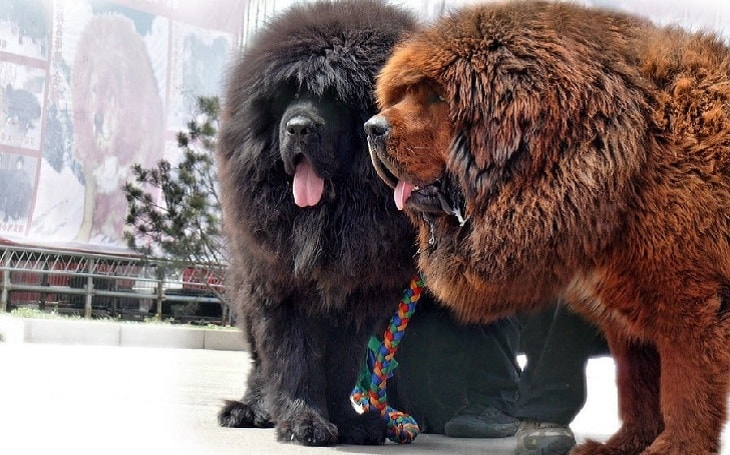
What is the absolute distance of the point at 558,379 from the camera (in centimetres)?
254

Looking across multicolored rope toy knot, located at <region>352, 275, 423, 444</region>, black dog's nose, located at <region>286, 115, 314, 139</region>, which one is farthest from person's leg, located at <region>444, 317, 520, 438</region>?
black dog's nose, located at <region>286, 115, 314, 139</region>

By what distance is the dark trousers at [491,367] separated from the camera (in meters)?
2.55

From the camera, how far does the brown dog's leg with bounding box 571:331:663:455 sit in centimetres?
222

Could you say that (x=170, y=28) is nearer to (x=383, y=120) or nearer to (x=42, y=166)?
(x=42, y=166)

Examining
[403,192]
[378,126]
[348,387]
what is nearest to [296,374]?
[348,387]

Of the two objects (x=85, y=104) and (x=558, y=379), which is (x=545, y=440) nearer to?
(x=558, y=379)

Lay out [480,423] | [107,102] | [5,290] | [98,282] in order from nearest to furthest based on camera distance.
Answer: [480,423] → [5,290] → [98,282] → [107,102]

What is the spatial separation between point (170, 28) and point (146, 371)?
6.54m

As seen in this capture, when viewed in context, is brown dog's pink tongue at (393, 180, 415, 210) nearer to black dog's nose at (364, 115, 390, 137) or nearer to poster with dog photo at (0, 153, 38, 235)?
black dog's nose at (364, 115, 390, 137)

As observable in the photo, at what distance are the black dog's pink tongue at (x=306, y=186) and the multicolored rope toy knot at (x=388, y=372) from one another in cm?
39

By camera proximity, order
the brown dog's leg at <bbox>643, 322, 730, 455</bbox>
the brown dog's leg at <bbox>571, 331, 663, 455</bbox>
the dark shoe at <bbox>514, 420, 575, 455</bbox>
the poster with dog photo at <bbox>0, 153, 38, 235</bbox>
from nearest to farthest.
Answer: the brown dog's leg at <bbox>643, 322, 730, 455</bbox> → the brown dog's leg at <bbox>571, 331, 663, 455</bbox> → the dark shoe at <bbox>514, 420, 575, 455</bbox> → the poster with dog photo at <bbox>0, 153, 38, 235</bbox>

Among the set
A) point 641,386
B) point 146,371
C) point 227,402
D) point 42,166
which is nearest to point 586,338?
point 641,386

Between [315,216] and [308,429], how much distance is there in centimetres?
64

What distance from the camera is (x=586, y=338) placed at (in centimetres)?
254
